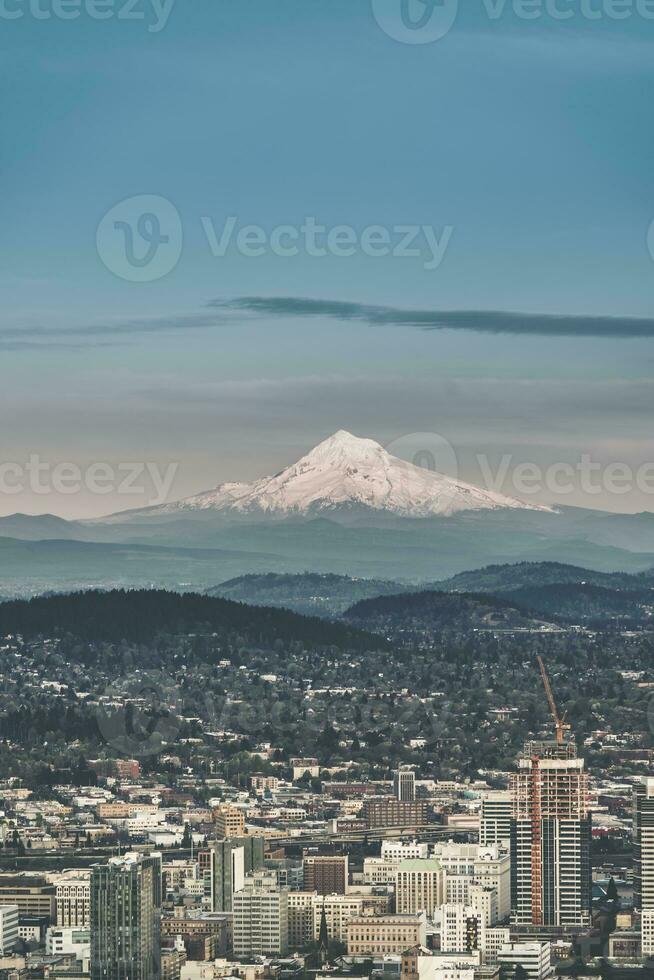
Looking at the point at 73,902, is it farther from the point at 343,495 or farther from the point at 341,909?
the point at 343,495

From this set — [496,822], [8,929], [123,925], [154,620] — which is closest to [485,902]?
[496,822]

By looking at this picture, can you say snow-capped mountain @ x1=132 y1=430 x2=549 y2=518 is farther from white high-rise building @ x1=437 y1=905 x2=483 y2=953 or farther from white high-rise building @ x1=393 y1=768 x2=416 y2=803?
white high-rise building @ x1=437 y1=905 x2=483 y2=953

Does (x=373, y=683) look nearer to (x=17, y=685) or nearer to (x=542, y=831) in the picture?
(x=17, y=685)

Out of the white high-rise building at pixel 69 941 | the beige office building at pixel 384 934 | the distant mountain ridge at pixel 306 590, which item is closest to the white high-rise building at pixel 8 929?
the white high-rise building at pixel 69 941

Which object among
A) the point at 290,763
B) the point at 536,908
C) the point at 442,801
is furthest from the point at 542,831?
the point at 290,763

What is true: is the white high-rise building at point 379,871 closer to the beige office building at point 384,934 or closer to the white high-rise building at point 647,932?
the beige office building at point 384,934

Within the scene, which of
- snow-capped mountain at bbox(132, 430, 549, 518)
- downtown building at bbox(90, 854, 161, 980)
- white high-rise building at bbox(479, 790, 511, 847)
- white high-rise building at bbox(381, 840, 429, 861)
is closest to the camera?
downtown building at bbox(90, 854, 161, 980)

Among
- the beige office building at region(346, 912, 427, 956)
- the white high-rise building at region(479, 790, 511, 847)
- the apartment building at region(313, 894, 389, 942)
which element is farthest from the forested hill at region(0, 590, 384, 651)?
the beige office building at region(346, 912, 427, 956)
